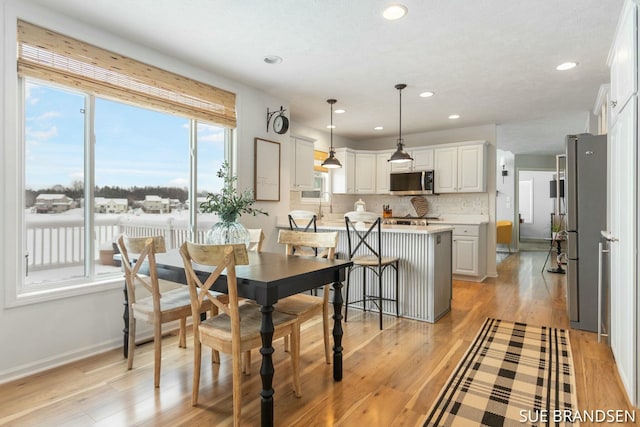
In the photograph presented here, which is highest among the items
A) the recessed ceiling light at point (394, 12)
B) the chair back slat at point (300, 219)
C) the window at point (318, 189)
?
the recessed ceiling light at point (394, 12)

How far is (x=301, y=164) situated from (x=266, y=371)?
3.73 m

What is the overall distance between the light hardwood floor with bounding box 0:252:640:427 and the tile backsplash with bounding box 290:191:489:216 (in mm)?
2943

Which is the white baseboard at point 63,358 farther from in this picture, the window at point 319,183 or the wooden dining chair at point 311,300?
the window at point 319,183

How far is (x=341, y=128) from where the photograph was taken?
6.27 m

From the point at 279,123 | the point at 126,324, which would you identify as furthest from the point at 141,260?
the point at 279,123

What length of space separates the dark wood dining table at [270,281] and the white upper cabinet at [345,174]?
397cm

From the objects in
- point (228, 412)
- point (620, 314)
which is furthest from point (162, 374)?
point (620, 314)

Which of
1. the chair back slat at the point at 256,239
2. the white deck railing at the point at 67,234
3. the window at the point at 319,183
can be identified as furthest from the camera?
the window at the point at 319,183

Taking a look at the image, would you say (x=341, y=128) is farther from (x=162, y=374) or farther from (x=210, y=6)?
(x=162, y=374)

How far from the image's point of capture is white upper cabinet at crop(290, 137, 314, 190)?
16.6 feet

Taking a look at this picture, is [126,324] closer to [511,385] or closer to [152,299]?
[152,299]

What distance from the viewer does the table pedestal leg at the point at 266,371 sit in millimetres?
1774

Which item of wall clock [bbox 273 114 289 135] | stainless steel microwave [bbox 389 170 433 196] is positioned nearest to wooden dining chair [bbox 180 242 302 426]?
wall clock [bbox 273 114 289 135]

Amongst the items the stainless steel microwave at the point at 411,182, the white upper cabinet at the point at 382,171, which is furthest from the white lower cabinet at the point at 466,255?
the white upper cabinet at the point at 382,171
